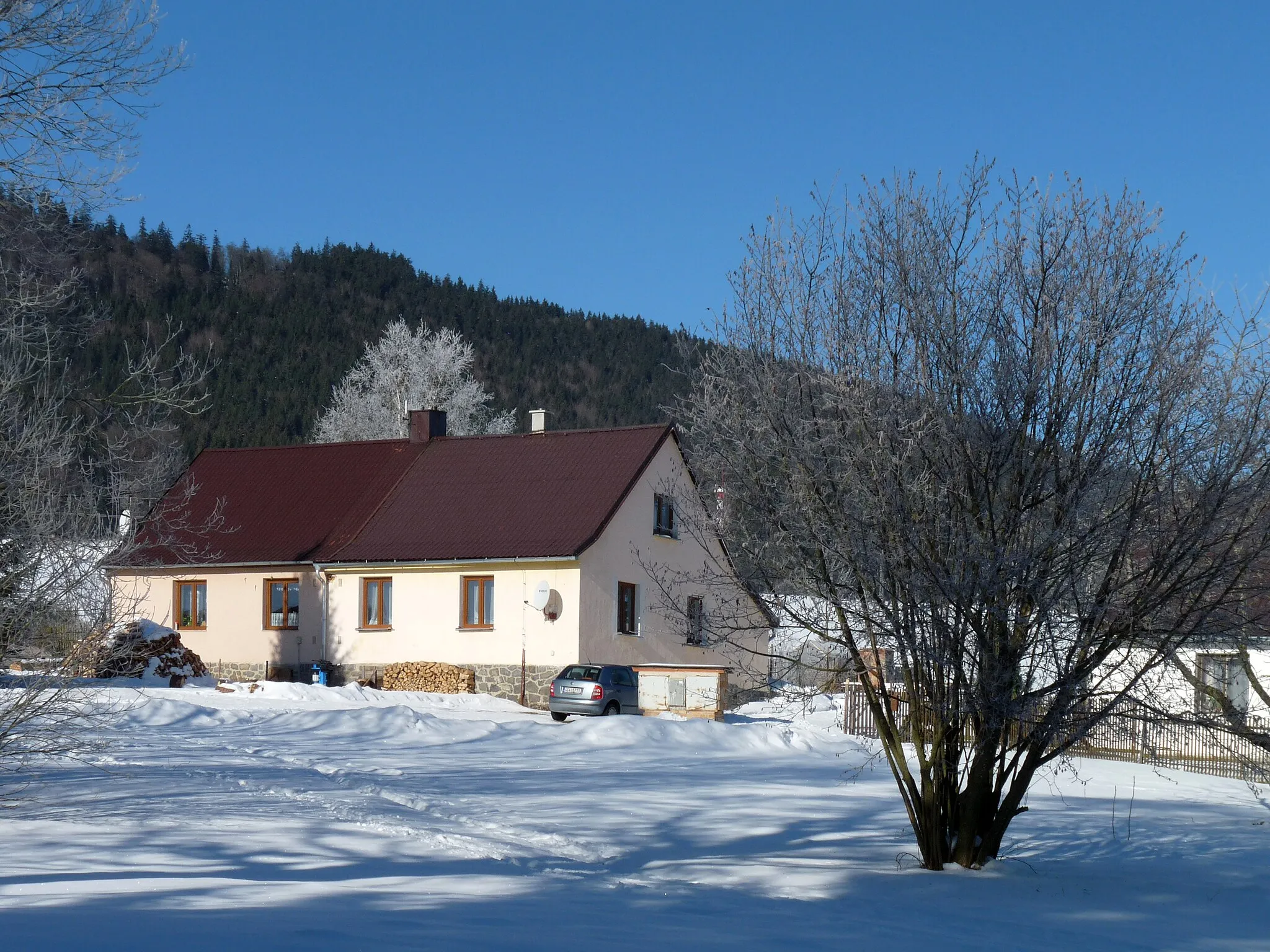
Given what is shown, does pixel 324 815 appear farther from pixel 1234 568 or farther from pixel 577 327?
pixel 577 327

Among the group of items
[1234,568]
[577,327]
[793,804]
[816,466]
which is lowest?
[793,804]

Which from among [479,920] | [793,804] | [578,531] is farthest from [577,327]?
[479,920]

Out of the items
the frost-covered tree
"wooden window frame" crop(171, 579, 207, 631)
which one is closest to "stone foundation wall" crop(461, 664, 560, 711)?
"wooden window frame" crop(171, 579, 207, 631)

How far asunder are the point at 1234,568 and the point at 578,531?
22086 mm

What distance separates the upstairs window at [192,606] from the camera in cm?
3522

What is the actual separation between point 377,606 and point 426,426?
24.1 feet

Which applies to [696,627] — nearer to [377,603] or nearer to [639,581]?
[639,581]

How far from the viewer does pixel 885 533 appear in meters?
10.9

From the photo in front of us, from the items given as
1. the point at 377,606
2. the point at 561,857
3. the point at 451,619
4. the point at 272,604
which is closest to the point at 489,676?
the point at 451,619

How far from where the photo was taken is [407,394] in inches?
2211

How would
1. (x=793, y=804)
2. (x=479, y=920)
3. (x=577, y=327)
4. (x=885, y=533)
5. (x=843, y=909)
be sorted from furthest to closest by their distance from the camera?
1. (x=577, y=327)
2. (x=793, y=804)
3. (x=885, y=533)
4. (x=843, y=909)
5. (x=479, y=920)

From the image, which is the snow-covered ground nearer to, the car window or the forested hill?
the car window

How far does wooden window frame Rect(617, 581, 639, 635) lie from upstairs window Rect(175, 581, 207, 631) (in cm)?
1159

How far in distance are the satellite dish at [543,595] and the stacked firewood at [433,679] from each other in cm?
252
